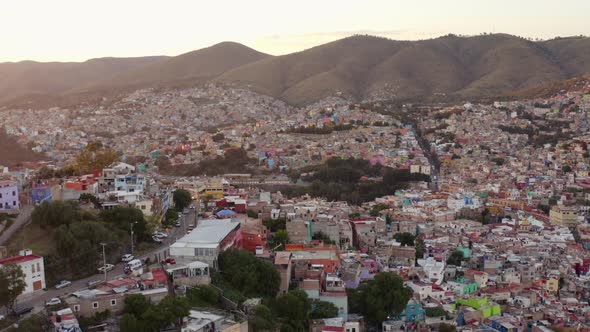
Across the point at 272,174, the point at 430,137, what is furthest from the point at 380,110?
the point at 272,174

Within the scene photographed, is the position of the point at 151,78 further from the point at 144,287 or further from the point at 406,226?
the point at 144,287

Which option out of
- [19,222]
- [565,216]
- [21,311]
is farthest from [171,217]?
[565,216]

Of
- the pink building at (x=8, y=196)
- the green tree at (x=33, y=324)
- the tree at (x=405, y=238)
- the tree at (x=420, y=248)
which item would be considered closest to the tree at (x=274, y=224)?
the tree at (x=405, y=238)

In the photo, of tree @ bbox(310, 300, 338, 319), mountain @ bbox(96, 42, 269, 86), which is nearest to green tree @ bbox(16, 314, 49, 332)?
tree @ bbox(310, 300, 338, 319)

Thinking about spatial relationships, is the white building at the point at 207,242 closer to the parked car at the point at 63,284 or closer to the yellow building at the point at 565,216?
the parked car at the point at 63,284

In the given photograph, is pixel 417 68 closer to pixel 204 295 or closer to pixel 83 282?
pixel 204 295

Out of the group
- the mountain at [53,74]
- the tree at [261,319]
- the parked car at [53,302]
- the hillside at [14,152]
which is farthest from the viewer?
the mountain at [53,74]
